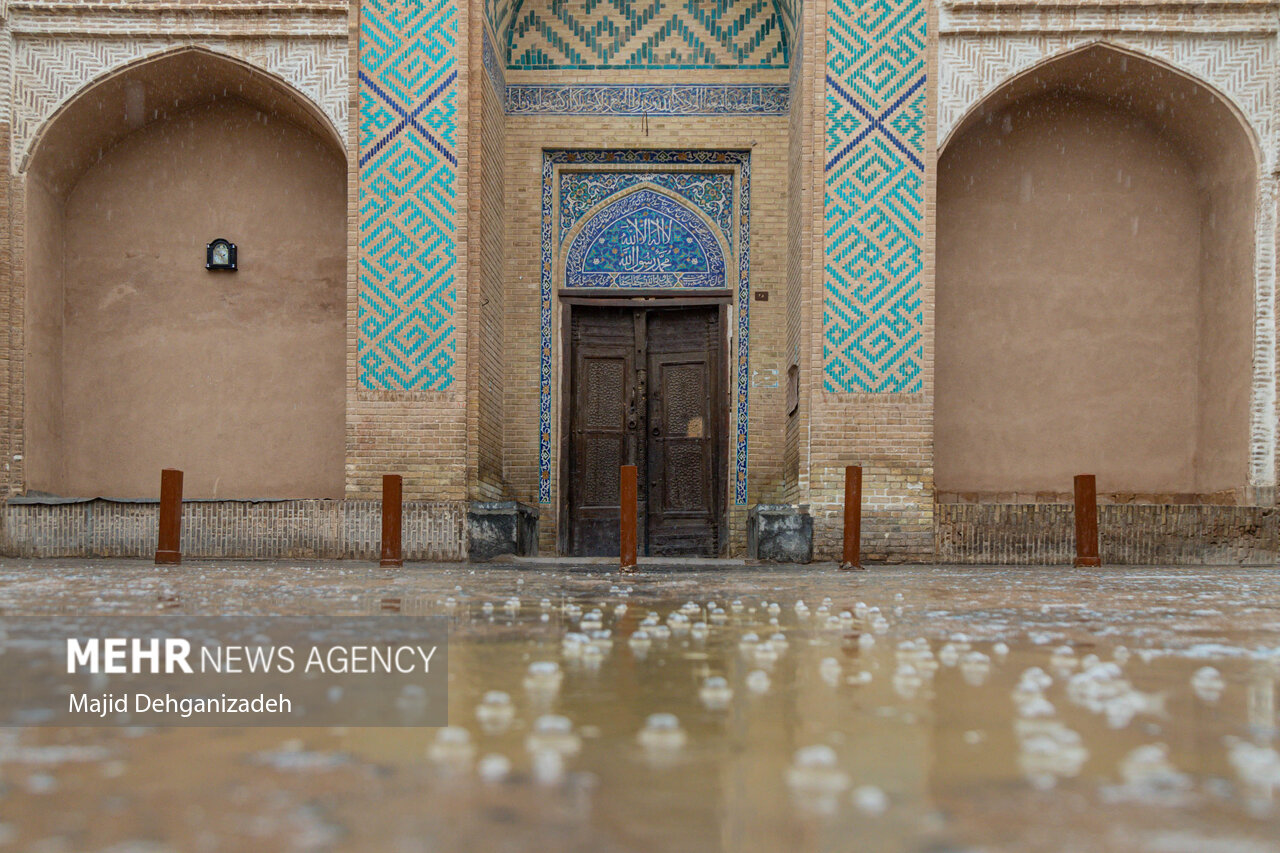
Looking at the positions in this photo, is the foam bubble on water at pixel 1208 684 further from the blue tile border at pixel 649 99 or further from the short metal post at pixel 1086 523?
the blue tile border at pixel 649 99

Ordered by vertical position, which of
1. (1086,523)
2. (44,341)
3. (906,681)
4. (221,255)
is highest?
(221,255)

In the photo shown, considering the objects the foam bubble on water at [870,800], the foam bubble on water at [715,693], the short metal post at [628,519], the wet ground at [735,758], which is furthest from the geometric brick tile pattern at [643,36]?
the foam bubble on water at [870,800]

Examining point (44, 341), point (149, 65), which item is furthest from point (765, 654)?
point (44, 341)

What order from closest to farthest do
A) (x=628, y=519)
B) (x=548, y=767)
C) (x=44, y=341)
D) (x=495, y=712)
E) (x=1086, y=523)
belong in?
(x=548, y=767) < (x=495, y=712) < (x=628, y=519) < (x=1086, y=523) < (x=44, y=341)

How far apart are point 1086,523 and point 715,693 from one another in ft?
17.5

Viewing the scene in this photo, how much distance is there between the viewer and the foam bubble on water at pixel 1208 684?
5.08ft

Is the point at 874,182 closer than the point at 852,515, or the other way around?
the point at 852,515

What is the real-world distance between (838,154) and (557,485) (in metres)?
2.96

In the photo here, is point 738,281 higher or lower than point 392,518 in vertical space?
higher

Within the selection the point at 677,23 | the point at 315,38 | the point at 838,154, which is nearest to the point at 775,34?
the point at 677,23

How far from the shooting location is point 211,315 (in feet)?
27.8

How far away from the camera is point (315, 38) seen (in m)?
7.70

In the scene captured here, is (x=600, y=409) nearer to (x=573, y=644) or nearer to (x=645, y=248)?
(x=645, y=248)

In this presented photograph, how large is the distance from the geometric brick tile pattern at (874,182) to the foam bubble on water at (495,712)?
6192 mm
